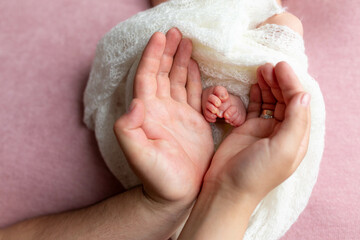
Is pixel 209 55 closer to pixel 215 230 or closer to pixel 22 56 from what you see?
pixel 215 230

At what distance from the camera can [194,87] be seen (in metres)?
0.71

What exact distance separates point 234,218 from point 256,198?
5cm

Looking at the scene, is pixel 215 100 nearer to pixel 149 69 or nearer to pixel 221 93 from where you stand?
pixel 221 93

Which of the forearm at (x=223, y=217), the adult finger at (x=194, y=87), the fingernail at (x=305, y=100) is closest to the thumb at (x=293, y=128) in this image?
the fingernail at (x=305, y=100)

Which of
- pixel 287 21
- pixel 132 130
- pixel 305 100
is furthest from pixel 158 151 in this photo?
pixel 287 21

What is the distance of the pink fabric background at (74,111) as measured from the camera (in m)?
0.83

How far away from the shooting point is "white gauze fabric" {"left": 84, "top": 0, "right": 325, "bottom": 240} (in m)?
Answer: 0.65

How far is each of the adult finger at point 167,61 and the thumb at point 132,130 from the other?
0.47ft

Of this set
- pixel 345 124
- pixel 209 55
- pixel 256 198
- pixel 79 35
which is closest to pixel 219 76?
pixel 209 55

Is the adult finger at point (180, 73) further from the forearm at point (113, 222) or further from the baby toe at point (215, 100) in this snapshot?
the forearm at point (113, 222)

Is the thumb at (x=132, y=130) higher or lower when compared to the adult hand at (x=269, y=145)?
higher

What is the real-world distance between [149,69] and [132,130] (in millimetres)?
158

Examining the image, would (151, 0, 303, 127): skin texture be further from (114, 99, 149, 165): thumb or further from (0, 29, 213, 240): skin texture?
(114, 99, 149, 165): thumb

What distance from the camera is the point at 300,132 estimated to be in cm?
53
